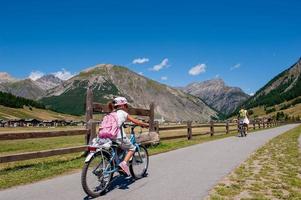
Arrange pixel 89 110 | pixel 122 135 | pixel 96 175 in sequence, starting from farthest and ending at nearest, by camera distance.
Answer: pixel 89 110 < pixel 122 135 < pixel 96 175

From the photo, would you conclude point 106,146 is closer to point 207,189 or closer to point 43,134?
point 207,189

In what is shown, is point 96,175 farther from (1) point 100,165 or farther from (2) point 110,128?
(2) point 110,128

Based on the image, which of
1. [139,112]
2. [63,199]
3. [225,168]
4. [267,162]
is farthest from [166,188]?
[139,112]

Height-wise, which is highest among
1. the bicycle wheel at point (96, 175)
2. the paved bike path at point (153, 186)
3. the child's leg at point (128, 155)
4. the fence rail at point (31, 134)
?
the fence rail at point (31, 134)

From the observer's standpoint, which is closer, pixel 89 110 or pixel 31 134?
pixel 31 134

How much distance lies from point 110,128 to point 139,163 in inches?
76.7

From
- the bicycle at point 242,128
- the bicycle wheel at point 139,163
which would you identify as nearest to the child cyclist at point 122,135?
the bicycle wheel at point 139,163

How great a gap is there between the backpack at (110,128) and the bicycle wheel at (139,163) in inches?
54.1

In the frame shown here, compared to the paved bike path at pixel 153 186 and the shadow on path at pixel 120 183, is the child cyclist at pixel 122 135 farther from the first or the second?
the paved bike path at pixel 153 186

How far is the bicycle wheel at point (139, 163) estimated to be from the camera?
9.40 m

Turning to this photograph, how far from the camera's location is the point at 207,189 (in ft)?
26.9

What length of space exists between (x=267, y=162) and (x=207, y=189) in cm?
561

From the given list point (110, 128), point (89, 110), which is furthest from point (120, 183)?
point (89, 110)

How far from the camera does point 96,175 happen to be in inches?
303
